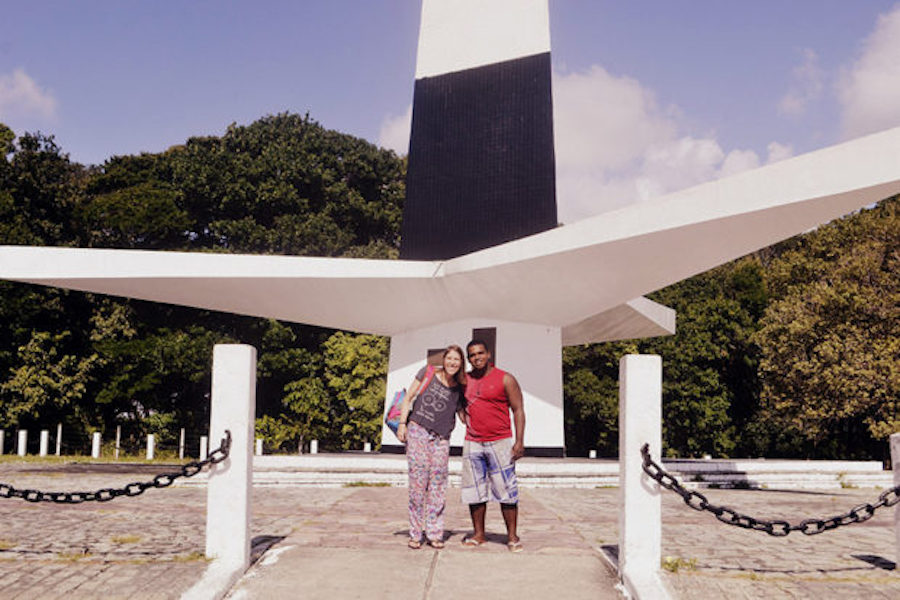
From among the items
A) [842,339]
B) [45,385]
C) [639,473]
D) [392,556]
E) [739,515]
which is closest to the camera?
[739,515]

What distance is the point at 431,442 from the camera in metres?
6.18

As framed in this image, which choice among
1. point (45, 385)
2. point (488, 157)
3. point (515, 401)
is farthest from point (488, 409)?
point (45, 385)

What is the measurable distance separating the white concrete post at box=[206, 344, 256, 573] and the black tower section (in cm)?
1131

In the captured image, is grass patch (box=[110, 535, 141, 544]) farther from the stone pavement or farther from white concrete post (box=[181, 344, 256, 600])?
white concrete post (box=[181, 344, 256, 600])

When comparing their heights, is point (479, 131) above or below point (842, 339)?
above

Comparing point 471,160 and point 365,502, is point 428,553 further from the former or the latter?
point 471,160

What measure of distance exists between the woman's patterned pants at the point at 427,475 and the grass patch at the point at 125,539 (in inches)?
91.8

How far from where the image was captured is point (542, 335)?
697 inches

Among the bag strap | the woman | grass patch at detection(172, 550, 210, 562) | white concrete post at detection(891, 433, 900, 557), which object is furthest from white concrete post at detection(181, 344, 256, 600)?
white concrete post at detection(891, 433, 900, 557)

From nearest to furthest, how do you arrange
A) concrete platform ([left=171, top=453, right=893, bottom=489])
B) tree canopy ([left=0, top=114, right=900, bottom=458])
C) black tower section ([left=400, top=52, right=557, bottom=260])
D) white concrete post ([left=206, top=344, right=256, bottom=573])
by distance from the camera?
white concrete post ([left=206, top=344, right=256, bottom=573]) → concrete platform ([left=171, top=453, right=893, bottom=489]) → black tower section ([left=400, top=52, right=557, bottom=260]) → tree canopy ([left=0, top=114, right=900, bottom=458])

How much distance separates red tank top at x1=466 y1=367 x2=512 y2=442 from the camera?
623cm

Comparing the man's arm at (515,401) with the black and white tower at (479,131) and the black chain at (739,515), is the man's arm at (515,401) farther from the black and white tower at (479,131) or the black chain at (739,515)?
the black and white tower at (479,131)

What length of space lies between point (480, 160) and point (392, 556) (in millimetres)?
11939

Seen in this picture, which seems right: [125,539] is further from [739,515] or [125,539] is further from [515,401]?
[739,515]
